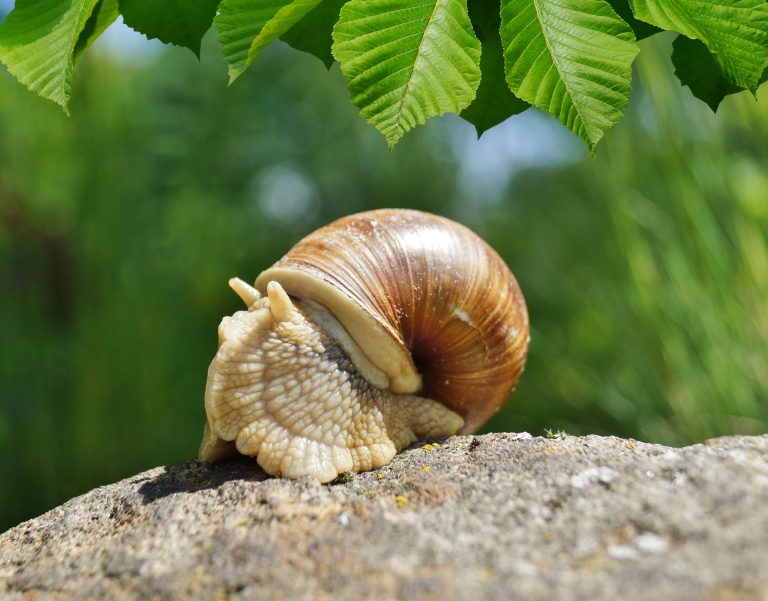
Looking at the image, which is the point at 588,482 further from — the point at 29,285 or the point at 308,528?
the point at 29,285

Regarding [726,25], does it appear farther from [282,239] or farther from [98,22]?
[282,239]

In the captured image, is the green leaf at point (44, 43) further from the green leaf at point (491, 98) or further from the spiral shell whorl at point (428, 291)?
the spiral shell whorl at point (428, 291)

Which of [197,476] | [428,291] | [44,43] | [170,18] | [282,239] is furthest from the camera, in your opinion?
[282,239]

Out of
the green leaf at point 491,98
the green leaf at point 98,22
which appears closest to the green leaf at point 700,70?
the green leaf at point 491,98

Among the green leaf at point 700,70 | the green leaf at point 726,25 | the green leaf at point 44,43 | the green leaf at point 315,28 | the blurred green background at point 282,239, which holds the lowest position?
the blurred green background at point 282,239

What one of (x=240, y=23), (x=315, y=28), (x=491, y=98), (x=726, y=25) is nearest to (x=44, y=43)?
(x=240, y=23)

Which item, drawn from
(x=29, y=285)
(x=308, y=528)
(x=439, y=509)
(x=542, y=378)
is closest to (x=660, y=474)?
(x=439, y=509)
